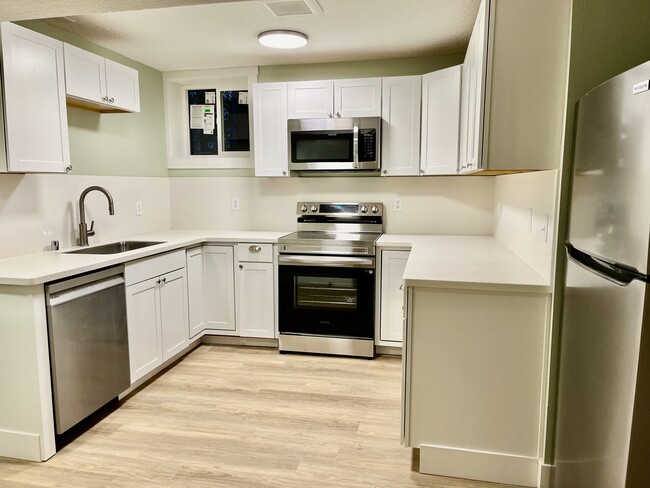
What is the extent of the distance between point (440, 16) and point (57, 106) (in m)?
2.31

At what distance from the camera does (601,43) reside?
68.0 inches

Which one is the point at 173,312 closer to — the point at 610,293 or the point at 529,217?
the point at 529,217

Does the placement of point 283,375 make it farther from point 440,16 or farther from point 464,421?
point 440,16

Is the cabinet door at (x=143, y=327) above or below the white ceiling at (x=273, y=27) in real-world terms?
below

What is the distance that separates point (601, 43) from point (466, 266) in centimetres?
112

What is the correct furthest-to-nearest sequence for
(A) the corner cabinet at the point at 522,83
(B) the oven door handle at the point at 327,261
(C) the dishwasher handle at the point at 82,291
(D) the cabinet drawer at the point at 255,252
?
(D) the cabinet drawer at the point at 255,252 < (B) the oven door handle at the point at 327,261 < (C) the dishwasher handle at the point at 82,291 < (A) the corner cabinet at the point at 522,83

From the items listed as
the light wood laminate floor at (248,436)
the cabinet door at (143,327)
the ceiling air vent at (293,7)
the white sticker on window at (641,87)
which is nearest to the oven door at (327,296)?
the light wood laminate floor at (248,436)

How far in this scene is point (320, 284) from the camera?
345 cm

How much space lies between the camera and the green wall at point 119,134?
3.08m

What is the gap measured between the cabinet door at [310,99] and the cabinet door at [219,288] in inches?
48.4

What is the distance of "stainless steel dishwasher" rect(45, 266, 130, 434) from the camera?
222 cm

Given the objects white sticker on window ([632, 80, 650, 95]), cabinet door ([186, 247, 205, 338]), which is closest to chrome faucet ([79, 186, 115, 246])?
cabinet door ([186, 247, 205, 338])

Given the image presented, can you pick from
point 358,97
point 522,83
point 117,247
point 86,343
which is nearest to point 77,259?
point 86,343

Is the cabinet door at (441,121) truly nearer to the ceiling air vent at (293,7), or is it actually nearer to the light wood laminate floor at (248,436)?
the ceiling air vent at (293,7)
